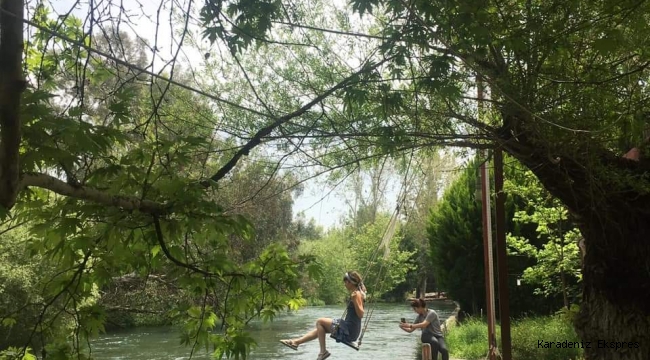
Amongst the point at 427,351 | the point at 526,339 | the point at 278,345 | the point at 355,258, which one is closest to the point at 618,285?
the point at 427,351

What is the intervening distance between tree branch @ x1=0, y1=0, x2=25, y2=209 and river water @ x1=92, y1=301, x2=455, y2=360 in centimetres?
912

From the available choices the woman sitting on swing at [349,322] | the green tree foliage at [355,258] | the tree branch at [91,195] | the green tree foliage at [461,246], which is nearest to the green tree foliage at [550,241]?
the woman sitting on swing at [349,322]

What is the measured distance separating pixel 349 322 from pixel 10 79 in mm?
6435

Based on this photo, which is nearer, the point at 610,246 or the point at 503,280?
the point at 610,246

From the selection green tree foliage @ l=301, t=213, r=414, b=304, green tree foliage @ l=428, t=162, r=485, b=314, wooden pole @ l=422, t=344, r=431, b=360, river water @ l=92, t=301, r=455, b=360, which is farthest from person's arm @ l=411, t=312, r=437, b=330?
green tree foliage @ l=301, t=213, r=414, b=304

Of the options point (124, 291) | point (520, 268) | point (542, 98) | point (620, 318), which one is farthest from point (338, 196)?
point (520, 268)

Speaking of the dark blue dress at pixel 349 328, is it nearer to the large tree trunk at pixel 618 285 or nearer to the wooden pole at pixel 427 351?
the wooden pole at pixel 427 351

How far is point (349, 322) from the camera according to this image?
306 inches

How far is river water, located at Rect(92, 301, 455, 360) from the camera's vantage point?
527 inches

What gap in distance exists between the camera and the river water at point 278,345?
1340cm

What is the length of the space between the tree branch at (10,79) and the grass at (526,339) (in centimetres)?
789

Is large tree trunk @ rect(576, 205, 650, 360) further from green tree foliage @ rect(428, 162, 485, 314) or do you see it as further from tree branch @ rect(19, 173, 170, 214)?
green tree foliage @ rect(428, 162, 485, 314)

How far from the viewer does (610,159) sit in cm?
463

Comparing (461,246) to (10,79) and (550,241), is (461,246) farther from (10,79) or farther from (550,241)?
(10,79)
